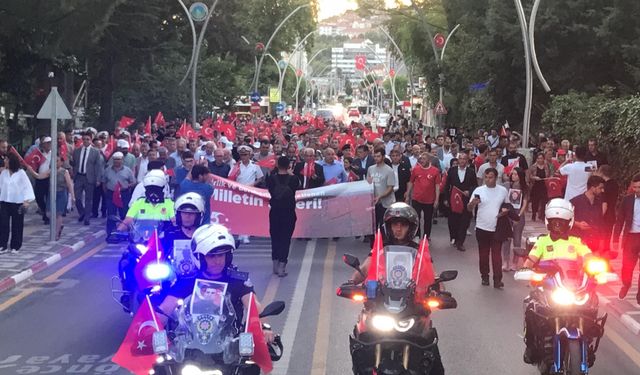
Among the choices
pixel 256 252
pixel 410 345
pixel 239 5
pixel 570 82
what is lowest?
pixel 256 252

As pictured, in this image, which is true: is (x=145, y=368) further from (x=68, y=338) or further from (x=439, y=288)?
(x=68, y=338)

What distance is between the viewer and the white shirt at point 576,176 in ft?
50.2

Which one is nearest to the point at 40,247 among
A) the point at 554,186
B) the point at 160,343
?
the point at 554,186

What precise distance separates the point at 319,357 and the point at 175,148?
1243 cm

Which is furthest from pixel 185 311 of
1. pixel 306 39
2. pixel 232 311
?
pixel 306 39

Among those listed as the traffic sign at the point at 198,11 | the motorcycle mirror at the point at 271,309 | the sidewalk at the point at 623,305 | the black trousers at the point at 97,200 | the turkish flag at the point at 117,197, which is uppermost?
the traffic sign at the point at 198,11

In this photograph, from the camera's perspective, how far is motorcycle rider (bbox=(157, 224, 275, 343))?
585 cm

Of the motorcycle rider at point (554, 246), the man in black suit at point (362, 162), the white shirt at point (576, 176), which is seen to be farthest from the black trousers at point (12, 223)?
the motorcycle rider at point (554, 246)

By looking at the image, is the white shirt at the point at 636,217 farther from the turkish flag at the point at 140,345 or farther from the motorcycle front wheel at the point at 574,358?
the turkish flag at the point at 140,345

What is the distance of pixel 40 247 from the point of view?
52.6 ft

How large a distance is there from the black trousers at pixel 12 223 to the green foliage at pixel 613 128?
1125cm

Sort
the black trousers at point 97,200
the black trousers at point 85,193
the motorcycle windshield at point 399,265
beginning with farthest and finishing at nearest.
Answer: the black trousers at point 97,200 → the black trousers at point 85,193 → the motorcycle windshield at point 399,265

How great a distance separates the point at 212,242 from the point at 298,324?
475 centimetres

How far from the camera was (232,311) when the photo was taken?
575 cm
